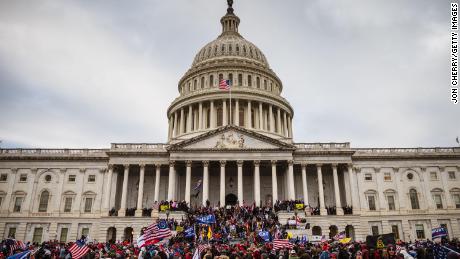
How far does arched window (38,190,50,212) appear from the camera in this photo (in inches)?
2121

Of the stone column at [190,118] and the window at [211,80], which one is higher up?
the window at [211,80]

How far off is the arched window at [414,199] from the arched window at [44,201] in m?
53.3

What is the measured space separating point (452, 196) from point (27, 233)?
202ft

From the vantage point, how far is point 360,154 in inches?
2222

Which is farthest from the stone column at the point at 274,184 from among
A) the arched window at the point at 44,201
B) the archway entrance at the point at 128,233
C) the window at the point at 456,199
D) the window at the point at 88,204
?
the arched window at the point at 44,201

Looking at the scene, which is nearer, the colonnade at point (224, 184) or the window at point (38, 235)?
the colonnade at point (224, 184)

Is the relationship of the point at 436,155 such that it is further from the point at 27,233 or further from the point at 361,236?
the point at 27,233

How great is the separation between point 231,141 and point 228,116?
14.6m

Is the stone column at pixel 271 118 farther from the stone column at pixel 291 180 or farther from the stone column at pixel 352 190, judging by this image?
the stone column at pixel 352 190

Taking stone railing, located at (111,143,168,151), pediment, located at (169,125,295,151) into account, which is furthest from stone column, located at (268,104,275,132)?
stone railing, located at (111,143,168,151)

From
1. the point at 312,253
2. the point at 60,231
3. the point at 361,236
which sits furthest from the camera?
the point at 60,231

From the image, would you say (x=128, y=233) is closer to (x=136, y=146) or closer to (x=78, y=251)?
(x=136, y=146)

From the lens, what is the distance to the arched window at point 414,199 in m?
54.3

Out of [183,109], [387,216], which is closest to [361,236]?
[387,216]
